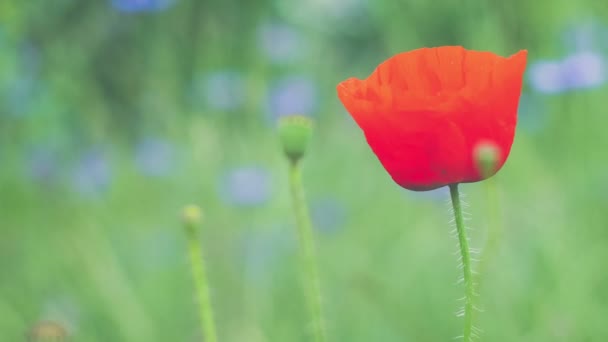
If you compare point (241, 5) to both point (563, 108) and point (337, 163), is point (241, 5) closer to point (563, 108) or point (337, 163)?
point (337, 163)

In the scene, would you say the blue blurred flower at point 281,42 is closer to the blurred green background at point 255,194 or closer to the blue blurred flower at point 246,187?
the blurred green background at point 255,194

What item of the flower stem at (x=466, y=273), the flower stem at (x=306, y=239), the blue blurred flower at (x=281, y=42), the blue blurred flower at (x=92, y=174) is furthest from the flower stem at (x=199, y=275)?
the blue blurred flower at (x=281, y=42)

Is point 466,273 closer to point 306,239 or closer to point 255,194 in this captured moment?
point 306,239

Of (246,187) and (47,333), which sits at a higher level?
(246,187)

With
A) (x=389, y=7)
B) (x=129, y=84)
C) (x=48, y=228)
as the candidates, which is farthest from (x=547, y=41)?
(x=129, y=84)

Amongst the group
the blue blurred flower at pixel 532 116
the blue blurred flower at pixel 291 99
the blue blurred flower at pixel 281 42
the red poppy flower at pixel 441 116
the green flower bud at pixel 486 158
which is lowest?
the green flower bud at pixel 486 158

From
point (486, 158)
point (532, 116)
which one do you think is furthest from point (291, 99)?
point (486, 158)
